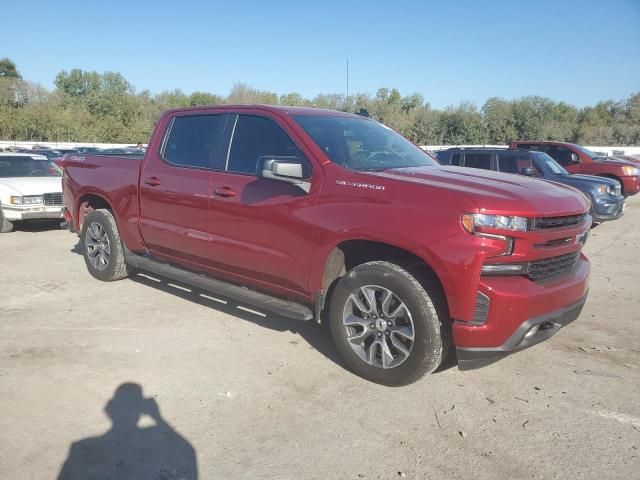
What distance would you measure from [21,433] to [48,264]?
4.63m

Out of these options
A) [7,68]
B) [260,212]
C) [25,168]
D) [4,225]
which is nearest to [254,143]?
[260,212]

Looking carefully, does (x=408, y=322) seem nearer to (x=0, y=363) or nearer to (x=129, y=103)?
(x=0, y=363)

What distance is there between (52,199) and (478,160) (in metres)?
8.61

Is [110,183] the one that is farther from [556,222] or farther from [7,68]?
[7,68]

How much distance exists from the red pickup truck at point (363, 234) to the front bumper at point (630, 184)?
11295 millimetres

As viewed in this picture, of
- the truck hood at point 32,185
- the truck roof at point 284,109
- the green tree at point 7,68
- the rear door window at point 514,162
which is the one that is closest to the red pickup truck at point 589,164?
the rear door window at point 514,162

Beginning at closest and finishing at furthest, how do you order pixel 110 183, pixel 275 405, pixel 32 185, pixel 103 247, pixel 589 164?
pixel 275 405
pixel 110 183
pixel 103 247
pixel 32 185
pixel 589 164

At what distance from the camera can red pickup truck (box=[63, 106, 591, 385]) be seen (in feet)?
10.4

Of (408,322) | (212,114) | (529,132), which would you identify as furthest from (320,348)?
(529,132)

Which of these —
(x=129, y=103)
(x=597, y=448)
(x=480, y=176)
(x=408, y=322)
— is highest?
(x=129, y=103)

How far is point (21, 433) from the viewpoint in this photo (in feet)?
9.89

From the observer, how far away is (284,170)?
3701 mm

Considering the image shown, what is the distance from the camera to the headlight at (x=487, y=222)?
3123mm

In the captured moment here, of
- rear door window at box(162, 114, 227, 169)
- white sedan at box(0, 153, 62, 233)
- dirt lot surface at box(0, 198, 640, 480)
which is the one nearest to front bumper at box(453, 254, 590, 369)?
dirt lot surface at box(0, 198, 640, 480)
